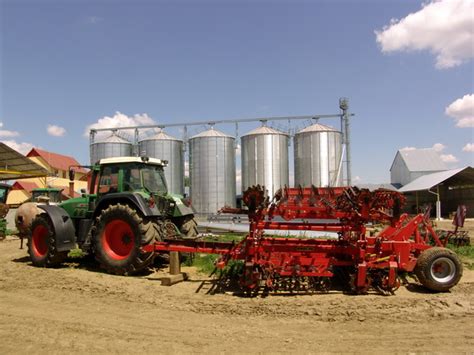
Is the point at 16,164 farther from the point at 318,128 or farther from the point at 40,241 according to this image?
the point at 318,128

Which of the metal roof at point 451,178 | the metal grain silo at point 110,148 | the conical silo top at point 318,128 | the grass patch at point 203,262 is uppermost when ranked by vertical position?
the conical silo top at point 318,128

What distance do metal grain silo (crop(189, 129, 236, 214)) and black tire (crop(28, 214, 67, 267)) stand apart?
14073 millimetres

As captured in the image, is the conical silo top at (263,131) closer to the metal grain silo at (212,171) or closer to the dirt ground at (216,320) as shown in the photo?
the metal grain silo at (212,171)

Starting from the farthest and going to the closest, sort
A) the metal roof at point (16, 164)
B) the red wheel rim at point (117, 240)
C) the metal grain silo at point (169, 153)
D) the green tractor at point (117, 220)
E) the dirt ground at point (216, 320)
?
1. the metal grain silo at point (169, 153)
2. the metal roof at point (16, 164)
3. the red wheel rim at point (117, 240)
4. the green tractor at point (117, 220)
5. the dirt ground at point (216, 320)

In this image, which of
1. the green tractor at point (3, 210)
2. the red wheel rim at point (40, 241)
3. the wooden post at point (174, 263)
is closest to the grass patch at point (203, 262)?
the wooden post at point (174, 263)

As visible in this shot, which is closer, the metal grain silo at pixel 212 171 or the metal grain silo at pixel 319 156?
the metal grain silo at pixel 319 156

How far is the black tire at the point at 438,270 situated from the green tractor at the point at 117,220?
464cm

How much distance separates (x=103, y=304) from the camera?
5707 millimetres

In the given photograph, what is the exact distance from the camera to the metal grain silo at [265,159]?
22.1 meters

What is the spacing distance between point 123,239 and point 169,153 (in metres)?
16.6

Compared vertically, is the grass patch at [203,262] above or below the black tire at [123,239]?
below

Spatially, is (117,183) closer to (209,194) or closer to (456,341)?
(456,341)

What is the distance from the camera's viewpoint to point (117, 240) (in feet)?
25.6

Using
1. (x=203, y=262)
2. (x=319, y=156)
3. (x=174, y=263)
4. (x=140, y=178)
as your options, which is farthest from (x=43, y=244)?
(x=319, y=156)
